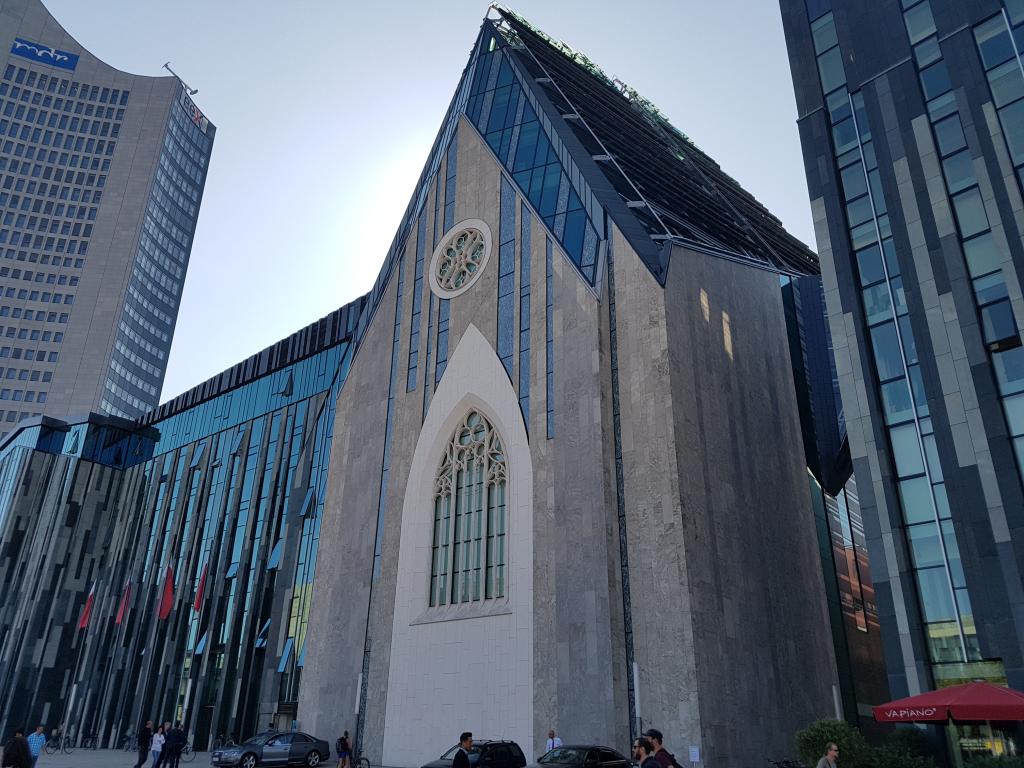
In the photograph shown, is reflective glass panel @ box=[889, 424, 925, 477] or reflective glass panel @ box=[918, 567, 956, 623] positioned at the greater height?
reflective glass panel @ box=[889, 424, 925, 477]

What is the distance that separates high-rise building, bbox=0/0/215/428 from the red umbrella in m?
116

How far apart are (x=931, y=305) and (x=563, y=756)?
16.9 metres

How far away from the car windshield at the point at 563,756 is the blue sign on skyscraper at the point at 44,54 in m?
151

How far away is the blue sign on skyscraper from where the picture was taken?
131m

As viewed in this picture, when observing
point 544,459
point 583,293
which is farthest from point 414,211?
point 544,459

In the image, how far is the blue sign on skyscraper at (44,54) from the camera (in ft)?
431

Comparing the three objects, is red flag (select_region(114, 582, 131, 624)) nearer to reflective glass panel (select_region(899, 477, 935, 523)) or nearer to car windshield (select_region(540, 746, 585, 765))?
car windshield (select_region(540, 746, 585, 765))

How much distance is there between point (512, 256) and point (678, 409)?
1186cm

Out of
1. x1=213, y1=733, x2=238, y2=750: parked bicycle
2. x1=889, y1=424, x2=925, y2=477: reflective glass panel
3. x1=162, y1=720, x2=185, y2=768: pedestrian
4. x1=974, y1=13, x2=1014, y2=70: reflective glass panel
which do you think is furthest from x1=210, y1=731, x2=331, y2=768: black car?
x1=974, y1=13, x2=1014, y2=70: reflective glass panel

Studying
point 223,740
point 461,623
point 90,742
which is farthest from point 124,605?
point 461,623

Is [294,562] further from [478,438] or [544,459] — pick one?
[544,459]

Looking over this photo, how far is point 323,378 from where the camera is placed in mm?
54531

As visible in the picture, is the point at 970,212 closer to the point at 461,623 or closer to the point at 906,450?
the point at 906,450

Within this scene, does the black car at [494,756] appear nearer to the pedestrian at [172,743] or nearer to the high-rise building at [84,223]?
the pedestrian at [172,743]
